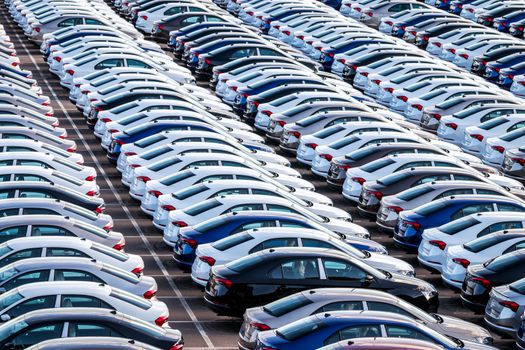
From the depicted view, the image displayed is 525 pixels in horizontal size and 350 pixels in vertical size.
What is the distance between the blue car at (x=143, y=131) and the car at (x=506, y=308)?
1031 cm

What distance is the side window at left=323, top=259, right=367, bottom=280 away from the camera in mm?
21125

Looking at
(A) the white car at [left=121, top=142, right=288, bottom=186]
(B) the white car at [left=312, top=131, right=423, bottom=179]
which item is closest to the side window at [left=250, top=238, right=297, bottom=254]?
(A) the white car at [left=121, top=142, right=288, bottom=186]

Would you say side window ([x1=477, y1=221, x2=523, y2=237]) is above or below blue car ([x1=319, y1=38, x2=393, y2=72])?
above

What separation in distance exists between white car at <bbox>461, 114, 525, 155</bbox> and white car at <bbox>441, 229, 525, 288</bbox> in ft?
31.0

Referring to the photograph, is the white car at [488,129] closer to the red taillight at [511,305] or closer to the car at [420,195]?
the car at [420,195]

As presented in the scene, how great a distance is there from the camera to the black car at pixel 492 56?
42.9 m

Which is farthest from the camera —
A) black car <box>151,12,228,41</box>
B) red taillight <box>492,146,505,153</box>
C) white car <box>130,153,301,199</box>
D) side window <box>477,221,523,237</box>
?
black car <box>151,12,228,41</box>

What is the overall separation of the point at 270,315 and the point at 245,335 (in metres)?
0.45

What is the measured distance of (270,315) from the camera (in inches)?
735

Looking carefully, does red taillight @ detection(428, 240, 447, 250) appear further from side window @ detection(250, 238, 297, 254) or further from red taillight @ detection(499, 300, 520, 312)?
red taillight @ detection(499, 300, 520, 312)

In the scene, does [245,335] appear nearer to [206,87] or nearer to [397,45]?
[206,87]

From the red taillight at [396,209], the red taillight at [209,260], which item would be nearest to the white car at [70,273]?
the red taillight at [209,260]

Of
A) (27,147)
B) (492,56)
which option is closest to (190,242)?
(27,147)

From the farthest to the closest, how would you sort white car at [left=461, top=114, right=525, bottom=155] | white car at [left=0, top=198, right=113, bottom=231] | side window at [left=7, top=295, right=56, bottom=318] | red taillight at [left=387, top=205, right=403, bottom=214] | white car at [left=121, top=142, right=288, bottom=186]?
white car at [left=461, top=114, right=525, bottom=155]
white car at [left=121, top=142, right=288, bottom=186]
red taillight at [left=387, top=205, right=403, bottom=214]
white car at [left=0, top=198, right=113, bottom=231]
side window at [left=7, top=295, right=56, bottom=318]
